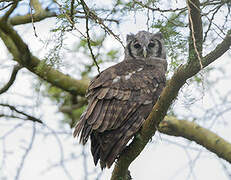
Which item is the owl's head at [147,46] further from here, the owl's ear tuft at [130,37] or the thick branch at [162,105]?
the thick branch at [162,105]

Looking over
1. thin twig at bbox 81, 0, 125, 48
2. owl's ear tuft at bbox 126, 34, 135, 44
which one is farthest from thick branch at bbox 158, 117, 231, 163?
thin twig at bbox 81, 0, 125, 48

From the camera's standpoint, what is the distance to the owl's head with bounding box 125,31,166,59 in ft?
17.8

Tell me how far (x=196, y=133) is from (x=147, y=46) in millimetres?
1451

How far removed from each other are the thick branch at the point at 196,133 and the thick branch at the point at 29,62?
139cm

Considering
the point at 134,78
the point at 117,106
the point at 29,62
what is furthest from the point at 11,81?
the point at 117,106

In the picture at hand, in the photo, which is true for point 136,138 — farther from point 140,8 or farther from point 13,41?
point 13,41

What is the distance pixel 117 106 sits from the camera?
13.7 feet

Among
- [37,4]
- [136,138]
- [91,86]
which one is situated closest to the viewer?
[136,138]

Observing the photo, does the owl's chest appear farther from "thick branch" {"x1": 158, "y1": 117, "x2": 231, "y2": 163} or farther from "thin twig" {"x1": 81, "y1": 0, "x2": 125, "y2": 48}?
"thick branch" {"x1": 158, "y1": 117, "x2": 231, "y2": 163}

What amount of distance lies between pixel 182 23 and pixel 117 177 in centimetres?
148

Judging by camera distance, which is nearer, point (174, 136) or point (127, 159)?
point (127, 159)

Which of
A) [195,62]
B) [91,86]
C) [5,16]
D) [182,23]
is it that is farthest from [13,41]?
[195,62]

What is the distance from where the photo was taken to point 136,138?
3893 millimetres

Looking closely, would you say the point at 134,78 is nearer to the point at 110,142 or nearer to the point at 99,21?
the point at 110,142
